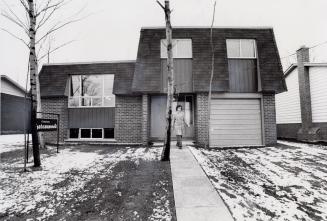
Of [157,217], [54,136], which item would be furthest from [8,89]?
[157,217]

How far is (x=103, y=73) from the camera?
14.6 meters

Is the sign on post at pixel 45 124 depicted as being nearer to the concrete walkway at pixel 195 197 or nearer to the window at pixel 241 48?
the concrete walkway at pixel 195 197

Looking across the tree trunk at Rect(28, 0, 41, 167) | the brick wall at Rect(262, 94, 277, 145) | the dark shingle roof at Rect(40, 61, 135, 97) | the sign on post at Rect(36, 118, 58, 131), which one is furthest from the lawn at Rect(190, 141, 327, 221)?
the dark shingle roof at Rect(40, 61, 135, 97)

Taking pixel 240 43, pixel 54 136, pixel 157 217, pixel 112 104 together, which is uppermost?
pixel 240 43

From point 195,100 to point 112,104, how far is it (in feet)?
16.4

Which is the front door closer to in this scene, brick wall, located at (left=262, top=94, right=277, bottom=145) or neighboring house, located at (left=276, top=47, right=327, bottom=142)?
brick wall, located at (left=262, top=94, right=277, bottom=145)

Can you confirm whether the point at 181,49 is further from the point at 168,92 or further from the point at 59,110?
the point at 59,110

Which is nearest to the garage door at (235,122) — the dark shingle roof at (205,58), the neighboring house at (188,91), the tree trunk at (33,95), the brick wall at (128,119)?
the neighboring house at (188,91)

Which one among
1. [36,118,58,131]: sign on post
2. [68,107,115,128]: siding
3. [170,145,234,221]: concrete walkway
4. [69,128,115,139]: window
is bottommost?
[170,145,234,221]: concrete walkway

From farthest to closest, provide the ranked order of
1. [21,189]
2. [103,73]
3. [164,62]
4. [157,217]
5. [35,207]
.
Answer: [103,73], [164,62], [21,189], [35,207], [157,217]

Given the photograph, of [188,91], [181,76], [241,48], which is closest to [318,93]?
[241,48]

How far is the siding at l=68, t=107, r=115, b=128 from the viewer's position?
47.3 ft

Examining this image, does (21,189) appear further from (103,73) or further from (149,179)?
(103,73)

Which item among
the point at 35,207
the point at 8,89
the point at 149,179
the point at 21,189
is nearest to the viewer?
the point at 35,207
